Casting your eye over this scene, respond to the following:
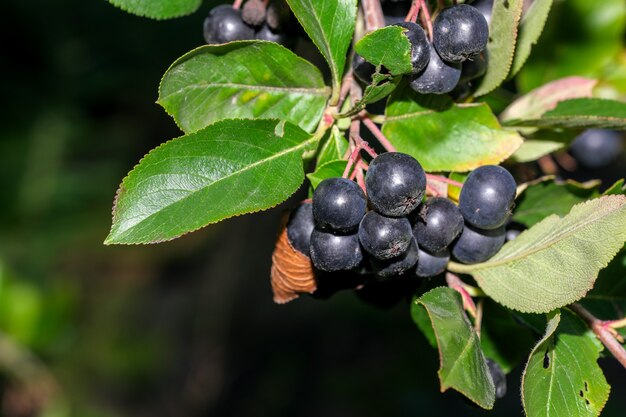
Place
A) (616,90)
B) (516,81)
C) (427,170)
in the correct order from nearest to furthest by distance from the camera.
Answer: (427,170)
(516,81)
(616,90)

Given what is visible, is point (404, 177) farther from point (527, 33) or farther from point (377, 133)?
point (527, 33)

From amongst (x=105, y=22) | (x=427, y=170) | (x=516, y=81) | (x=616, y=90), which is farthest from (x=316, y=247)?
(x=105, y=22)

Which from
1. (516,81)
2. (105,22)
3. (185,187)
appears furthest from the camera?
(105,22)

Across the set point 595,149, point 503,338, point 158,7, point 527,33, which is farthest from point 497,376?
point 595,149

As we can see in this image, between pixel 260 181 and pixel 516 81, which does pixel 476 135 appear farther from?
pixel 516 81

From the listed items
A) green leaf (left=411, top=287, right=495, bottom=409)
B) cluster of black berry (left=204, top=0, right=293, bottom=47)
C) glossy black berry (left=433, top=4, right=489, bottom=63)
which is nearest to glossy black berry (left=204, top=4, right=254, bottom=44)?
cluster of black berry (left=204, top=0, right=293, bottom=47)

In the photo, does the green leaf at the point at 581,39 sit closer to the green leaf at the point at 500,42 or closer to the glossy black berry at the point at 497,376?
the green leaf at the point at 500,42
